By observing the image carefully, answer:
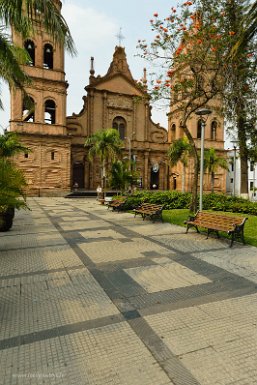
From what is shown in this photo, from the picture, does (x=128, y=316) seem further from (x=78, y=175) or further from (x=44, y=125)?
(x=78, y=175)

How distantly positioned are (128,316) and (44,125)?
3025 cm

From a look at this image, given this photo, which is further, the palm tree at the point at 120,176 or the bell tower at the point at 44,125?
the bell tower at the point at 44,125

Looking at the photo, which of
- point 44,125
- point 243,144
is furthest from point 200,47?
point 44,125

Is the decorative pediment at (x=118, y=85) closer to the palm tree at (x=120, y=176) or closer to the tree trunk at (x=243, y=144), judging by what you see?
the palm tree at (x=120, y=176)

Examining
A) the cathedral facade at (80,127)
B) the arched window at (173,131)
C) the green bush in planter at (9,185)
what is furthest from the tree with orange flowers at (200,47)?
the arched window at (173,131)

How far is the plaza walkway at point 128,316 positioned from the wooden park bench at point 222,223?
65cm

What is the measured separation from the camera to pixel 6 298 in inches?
164

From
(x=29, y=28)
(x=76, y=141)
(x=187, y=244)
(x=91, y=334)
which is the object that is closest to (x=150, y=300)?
(x=91, y=334)

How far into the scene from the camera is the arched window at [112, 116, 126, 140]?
123 ft

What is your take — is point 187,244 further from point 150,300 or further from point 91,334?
point 91,334

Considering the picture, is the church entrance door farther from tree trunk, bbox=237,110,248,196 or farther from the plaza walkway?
the plaza walkway

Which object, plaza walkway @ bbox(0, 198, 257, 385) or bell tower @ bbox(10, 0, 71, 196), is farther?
bell tower @ bbox(10, 0, 71, 196)

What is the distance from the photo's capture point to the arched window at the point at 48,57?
3103 cm

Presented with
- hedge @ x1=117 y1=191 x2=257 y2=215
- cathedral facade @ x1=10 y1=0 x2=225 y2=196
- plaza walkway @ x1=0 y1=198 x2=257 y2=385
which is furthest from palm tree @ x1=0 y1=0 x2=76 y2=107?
cathedral facade @ x1=10 y1=0 x2=225 y2=196
